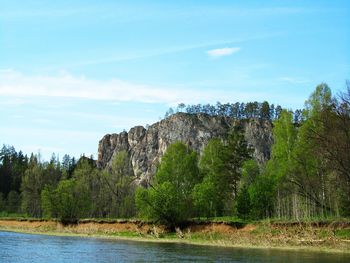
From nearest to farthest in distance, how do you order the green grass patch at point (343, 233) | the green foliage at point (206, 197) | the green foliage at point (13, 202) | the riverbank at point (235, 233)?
the green grass patch at point (343, 233)
the riverbank at point (235, 233)
the green foliage at point (206, 197)
the green foliage at point (13, 202)

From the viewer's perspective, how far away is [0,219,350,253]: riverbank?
50.8 meters

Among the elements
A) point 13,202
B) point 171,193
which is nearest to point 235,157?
point 171,193

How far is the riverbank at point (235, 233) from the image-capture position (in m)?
50.8

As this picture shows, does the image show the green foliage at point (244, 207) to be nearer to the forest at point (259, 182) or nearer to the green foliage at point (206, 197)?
the forest at point (259, 182)

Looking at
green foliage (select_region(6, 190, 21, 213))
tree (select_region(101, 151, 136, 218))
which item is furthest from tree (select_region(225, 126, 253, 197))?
green foliage (select_region(6, 190, 21, 213))

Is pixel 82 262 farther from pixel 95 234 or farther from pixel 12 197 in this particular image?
pixel 12 197

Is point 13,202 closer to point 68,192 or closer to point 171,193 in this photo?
point 68,192

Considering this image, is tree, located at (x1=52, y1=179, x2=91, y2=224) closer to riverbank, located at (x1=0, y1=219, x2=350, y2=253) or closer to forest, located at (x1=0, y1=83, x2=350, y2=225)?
forest, located at (x1=0, y1=83, x2=350, y2=225)

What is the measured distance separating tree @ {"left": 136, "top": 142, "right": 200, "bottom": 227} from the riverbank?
2.18 metres

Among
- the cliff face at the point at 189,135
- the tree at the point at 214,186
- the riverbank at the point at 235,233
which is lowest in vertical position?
the riverbank at the point at 235,233

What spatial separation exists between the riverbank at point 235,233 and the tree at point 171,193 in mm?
2180

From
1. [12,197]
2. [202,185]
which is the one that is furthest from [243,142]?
[12,197]

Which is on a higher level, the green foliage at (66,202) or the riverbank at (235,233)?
the green foliage at (66,202)

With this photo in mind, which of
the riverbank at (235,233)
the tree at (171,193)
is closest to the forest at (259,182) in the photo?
the tree at (171,193)
